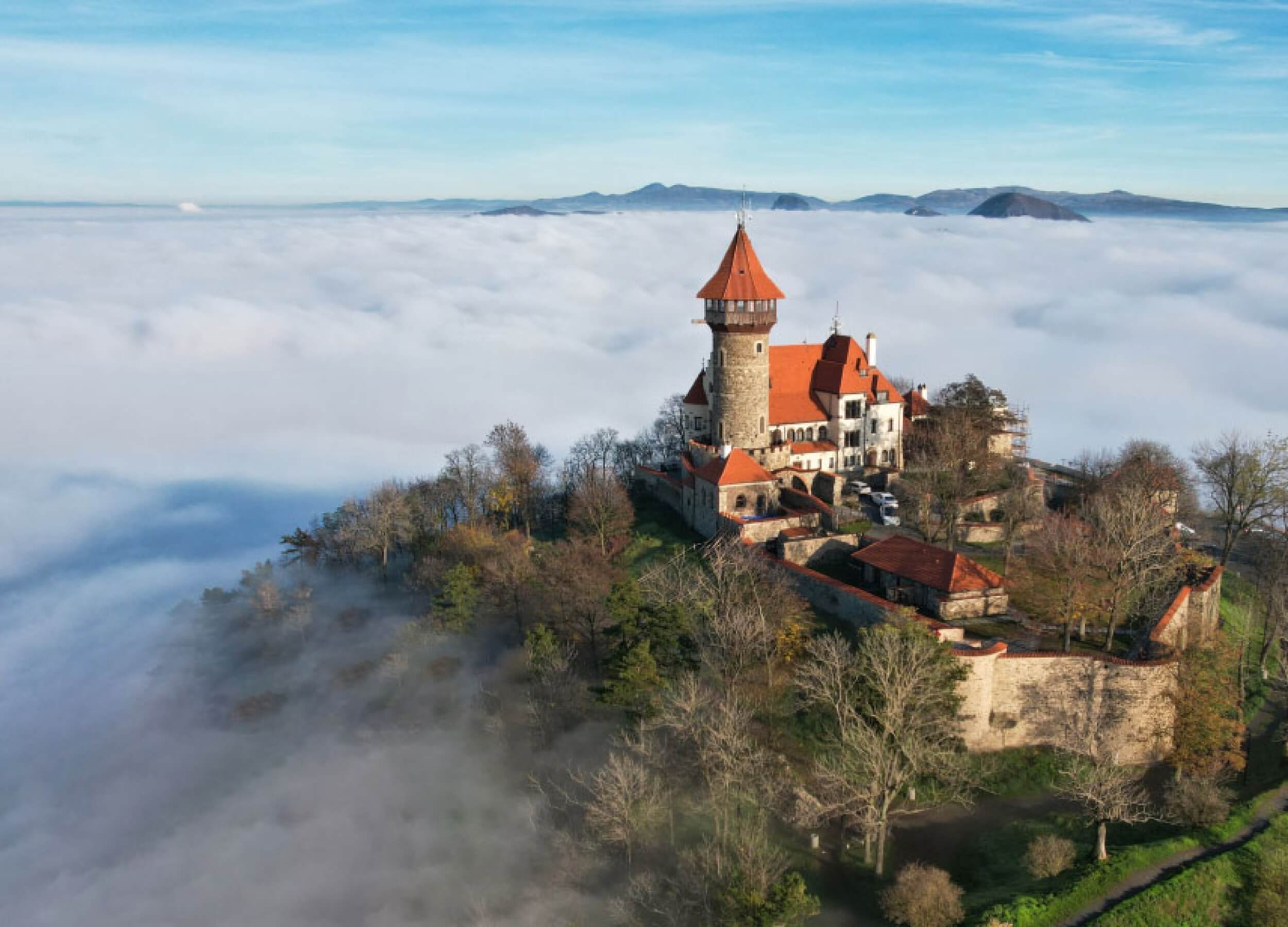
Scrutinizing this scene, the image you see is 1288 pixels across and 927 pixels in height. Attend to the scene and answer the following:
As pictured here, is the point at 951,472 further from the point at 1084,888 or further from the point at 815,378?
the point at 1084,888

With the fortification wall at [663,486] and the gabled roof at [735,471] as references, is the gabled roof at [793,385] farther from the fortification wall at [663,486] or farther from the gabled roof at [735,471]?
the fortification wall at [663,486]

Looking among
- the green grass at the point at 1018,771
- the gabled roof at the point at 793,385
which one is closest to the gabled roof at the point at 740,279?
the gabled roof at the point at 793,385

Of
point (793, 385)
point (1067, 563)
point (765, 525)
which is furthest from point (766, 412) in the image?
point (1067, 563)

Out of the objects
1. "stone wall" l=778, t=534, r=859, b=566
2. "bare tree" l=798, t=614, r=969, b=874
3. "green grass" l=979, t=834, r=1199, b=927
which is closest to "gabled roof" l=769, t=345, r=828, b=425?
"stone wall" l=778, t=534, r=859, b=566

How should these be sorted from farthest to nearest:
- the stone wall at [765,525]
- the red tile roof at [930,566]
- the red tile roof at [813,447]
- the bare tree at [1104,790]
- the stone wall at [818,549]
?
the red tile roof at [813,447]
the stone wall at [765,525]
the stone wall at [818,549]
the red tile roof at [930,566]
the bare tree at [1104,790]

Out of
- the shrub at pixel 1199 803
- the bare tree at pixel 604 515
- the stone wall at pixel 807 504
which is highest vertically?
the stone wall at pixel 807 504

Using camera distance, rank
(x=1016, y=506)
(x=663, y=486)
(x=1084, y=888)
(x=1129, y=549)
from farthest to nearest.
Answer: (x=663, y=486) < (x=1016, y=506) < (x=1129, y=549) < (x=1084, y=888)

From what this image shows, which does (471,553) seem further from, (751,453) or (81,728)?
(81,728)
